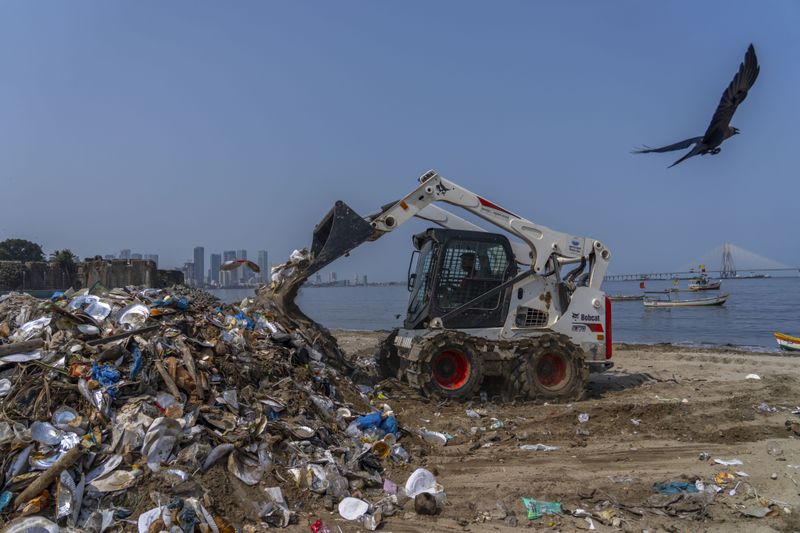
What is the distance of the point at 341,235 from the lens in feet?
25.8

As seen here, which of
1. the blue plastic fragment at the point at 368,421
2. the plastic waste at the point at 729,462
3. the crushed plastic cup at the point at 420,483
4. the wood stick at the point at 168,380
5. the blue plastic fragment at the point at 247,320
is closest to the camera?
the crushed plastic cup at the point at 420,483

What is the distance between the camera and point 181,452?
4.48 meters

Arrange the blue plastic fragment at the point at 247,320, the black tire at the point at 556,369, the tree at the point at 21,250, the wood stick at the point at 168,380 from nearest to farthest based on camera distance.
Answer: the wood stick at the point at 168,380 → the blue plastic fragment at the point at 247,320 → the black tire at the point at 556,369 → the tree at the point at 21,250

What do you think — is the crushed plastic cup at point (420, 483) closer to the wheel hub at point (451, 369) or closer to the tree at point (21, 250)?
the wheel hub at point (451, 369)

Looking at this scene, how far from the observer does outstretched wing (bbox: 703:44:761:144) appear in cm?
577

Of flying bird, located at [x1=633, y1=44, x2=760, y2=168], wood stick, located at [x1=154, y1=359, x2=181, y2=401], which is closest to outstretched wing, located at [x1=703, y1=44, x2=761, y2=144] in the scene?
flying bird, located at [x1=633, y1=44, x2=760, y2=168]

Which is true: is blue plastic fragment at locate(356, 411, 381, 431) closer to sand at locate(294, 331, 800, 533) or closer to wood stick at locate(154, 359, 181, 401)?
sand at locate(294, 331, 800, 533)

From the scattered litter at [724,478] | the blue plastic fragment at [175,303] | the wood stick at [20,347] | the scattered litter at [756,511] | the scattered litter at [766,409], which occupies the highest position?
the blue plastic fragment at [175,303]

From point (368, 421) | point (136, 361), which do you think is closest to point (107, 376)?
point (136, 361)

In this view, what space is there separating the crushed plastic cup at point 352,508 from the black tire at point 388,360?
15.2 feet

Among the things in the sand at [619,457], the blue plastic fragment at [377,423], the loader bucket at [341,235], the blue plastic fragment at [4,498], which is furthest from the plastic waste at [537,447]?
the blue plastic fragment at [4,498]

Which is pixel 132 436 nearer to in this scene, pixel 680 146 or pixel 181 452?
pixel 181 452

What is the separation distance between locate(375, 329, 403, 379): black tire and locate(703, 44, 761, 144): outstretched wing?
530 cm

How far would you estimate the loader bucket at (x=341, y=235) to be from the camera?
7.82 metres
